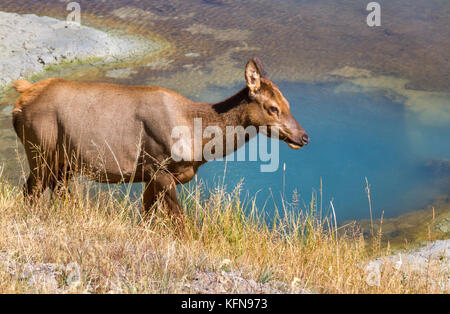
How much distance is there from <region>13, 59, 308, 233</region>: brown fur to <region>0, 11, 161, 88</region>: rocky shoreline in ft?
16.9

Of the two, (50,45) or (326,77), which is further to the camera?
(50,45)

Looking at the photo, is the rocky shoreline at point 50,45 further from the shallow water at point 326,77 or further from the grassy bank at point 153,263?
the grassy bank at point 153,263

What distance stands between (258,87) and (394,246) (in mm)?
2713

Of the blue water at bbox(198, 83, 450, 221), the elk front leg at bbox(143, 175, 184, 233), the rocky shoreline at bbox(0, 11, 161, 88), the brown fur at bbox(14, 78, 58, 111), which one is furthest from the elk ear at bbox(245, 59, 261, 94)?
the rocky shoreline at bbox(0, 11, 161, 88)

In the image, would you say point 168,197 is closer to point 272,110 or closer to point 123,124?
point 123,124

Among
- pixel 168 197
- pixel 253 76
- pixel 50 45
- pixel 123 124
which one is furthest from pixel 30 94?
pixel 50 45

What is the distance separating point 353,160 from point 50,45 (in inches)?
243

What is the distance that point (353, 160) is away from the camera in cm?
861

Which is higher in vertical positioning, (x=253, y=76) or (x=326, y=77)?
(x=253, y=76)

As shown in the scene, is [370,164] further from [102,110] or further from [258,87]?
[102,110]

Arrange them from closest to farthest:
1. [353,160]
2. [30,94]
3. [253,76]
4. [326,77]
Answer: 1. [253,76]
2. [30,94]
3. [353,160]
4. [326,77]

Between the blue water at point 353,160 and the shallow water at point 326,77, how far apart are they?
0.02 meters

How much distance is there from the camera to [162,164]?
5293 mm

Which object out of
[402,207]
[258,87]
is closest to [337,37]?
[402,207]
